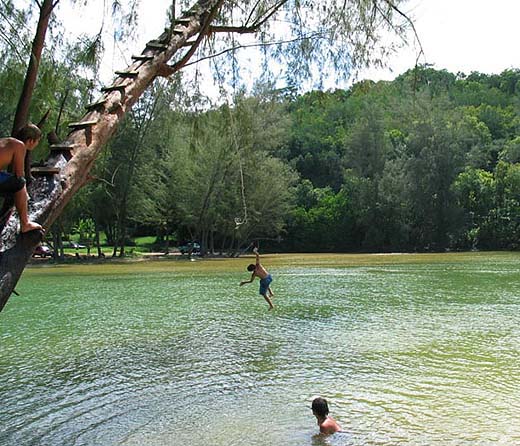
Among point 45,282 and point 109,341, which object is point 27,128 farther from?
point 45,282

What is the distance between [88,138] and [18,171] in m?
0.97

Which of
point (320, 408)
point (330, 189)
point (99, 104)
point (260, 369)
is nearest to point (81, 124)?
point (99, 104)

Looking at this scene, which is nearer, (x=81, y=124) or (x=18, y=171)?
(x=18, y=171)

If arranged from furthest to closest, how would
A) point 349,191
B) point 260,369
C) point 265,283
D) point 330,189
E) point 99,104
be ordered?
point 330,189, point 349,191, point 265,283, point 260,369, point 99,104

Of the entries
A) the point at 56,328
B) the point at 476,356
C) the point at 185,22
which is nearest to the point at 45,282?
the point at 56,328

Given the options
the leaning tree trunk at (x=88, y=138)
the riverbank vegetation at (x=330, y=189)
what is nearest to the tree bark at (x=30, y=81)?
the leaning tree trunk at (x=88, y=138)

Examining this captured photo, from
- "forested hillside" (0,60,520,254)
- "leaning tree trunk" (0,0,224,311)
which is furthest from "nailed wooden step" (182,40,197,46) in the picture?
"forested hillside" (0,60,520,254)

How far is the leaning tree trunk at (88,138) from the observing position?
3.83 meters

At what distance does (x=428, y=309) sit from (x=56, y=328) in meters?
8.31

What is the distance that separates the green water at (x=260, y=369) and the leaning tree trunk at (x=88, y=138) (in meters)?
2.92

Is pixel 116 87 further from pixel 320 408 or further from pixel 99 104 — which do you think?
pixel 320 408

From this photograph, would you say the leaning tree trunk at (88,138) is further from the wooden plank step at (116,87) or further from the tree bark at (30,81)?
the tree bark at (30,81)

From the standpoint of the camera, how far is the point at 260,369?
29.7 feet

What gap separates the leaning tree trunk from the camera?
383 centimetres
